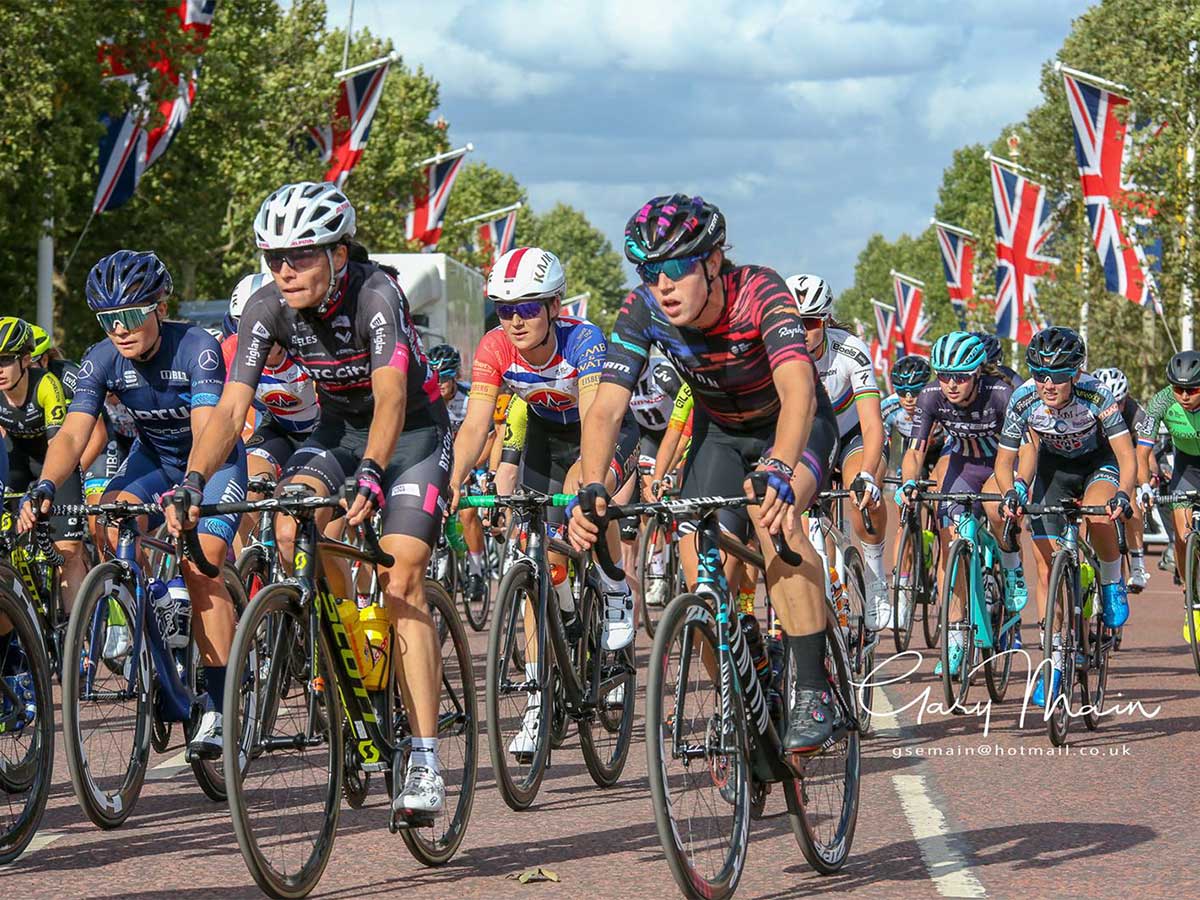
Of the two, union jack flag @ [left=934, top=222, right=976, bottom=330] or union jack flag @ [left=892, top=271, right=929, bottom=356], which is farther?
union jack flag @ [left=892, top=271, right=929, bottom=356]

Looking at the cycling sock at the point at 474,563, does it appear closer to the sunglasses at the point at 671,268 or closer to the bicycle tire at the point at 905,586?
the bicycle tire at the point at 905,586

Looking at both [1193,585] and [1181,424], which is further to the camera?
[1181,424]

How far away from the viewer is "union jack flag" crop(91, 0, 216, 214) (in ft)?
101

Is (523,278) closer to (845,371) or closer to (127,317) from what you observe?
(127,317)

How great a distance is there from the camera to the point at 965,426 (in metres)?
12.9

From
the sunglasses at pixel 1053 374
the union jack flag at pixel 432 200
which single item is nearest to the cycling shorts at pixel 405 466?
the sunglasses at pixel 1053 374

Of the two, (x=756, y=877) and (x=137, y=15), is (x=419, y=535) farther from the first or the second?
(x=137, y=15)

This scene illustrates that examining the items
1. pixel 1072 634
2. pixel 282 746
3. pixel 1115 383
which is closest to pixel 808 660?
pixel 282 746

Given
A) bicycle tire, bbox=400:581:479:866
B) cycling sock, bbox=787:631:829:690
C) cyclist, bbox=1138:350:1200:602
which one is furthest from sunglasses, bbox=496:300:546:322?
cyclist, bbox=1138:350:1200:602

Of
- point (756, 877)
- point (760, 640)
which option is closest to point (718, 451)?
point (760, 640)

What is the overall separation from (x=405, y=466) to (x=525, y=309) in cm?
242

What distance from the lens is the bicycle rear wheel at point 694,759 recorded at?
5625 millimetres

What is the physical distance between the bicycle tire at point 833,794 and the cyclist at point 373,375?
111 centimetres

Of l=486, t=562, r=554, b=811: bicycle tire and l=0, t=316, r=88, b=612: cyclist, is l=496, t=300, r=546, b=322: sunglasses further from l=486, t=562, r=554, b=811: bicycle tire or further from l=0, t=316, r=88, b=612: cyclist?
l=0, t=316, r=88, b=612: cyclist
